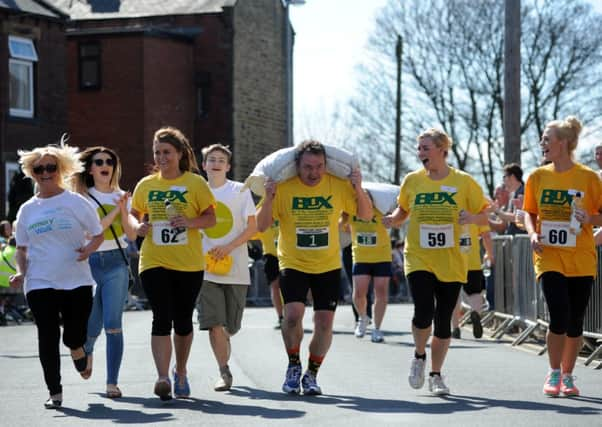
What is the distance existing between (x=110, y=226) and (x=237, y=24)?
38105 mm

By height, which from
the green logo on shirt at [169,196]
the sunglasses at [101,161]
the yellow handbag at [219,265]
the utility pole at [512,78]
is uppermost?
the utility pole at [512,78]

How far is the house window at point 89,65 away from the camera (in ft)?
153

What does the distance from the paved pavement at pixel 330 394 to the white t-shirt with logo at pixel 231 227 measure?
2.87 feet

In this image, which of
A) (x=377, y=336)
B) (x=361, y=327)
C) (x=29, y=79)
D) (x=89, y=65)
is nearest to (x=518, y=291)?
(x=377, y=336)

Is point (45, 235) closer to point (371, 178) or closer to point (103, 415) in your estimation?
point (103, 415)

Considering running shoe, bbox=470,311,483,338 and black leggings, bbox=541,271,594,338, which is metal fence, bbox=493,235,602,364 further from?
black leggings, bbox=541,271,594,338

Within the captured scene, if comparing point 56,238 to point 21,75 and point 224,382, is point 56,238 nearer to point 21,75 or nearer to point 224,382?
point 224,382

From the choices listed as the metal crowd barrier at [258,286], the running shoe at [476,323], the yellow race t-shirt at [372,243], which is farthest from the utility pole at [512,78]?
the metal crowd barrier at [258,286]

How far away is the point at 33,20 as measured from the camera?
38812 millimetres

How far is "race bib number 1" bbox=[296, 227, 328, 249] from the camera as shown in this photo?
10.7 meters

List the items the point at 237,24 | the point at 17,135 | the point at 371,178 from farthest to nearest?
the point at 371,178
the point at 237,24
the point at 17,135

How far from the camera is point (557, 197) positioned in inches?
413

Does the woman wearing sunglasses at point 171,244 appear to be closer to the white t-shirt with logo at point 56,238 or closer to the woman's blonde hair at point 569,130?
the white t-shirt with logo at point 56,238

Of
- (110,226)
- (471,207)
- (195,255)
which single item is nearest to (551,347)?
(471,207)
